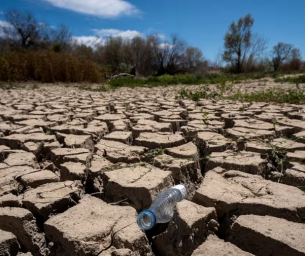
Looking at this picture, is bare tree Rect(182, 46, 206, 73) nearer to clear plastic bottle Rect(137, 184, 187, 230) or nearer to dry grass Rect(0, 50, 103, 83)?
dry grass Rect(0, 50, 103, 83)

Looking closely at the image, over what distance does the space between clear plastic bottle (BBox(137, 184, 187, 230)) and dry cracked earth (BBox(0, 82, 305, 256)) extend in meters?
0.04

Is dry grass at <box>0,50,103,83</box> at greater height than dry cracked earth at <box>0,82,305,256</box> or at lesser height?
greater

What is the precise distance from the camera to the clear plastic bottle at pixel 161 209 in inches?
47.9

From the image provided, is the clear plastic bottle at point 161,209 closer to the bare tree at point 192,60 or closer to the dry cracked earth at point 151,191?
the dry cracked earth at point 151,191

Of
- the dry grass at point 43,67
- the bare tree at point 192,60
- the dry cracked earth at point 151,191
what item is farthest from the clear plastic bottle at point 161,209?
the bare tree at point 192,60

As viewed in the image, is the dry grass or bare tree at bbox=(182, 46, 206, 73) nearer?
the dry grass

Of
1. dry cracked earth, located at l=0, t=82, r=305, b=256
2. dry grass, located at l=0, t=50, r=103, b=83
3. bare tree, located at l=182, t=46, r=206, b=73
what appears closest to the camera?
dry cracked earth, located at l=0, t=82, r=305, b=256

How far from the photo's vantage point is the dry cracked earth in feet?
3.78

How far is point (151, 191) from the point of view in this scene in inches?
57.3

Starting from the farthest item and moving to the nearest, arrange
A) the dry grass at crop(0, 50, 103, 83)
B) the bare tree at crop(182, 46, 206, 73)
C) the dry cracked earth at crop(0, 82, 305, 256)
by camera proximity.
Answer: the bare tree at crop(182, 46, 206, 73) < the dry grass at crop(0, 50, 103, 83) < the dry cracked earth at crop(0, 82, 305, 256)

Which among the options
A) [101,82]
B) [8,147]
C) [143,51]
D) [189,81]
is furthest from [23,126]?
[143,51]

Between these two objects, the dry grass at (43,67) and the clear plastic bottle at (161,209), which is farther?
the dry grass at (43,67)

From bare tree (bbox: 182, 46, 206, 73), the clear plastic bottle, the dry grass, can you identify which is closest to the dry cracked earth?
the clear plastic bottle

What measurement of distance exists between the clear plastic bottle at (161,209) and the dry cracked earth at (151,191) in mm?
41
